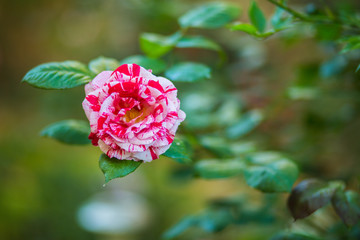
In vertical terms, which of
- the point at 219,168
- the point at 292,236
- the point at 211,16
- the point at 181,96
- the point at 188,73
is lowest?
the point at 292,236

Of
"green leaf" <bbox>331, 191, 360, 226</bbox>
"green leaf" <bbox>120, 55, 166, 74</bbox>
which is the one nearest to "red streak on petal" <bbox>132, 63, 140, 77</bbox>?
"green leaf" <bbox>120, 55, 166, 74</bbox>

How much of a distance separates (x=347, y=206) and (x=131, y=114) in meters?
0.31

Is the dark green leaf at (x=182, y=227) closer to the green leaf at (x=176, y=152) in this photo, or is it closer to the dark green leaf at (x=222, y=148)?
the dark green leaf at (x=222, y=148)

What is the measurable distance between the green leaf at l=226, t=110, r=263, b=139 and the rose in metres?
0.36

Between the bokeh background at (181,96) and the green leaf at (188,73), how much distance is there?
0.25 metres

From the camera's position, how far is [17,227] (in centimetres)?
162

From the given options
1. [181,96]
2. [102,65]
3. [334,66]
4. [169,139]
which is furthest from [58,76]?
[181,96]

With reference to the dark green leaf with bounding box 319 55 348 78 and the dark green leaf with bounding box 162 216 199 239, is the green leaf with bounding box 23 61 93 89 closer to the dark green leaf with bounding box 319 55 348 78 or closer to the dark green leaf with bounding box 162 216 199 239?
the dark green leaf with bounding box 162 216 199 239

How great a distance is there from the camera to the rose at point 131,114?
1.29ft

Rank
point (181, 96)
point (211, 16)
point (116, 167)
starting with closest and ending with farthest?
1. point (116, 167)
2. point (211, 16)
3. point (181, 96)

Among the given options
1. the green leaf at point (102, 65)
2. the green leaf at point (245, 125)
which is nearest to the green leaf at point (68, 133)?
the green leaf at point (102, 65)

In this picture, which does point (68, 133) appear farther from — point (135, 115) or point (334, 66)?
point (334, 66)

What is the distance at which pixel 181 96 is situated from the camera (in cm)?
113

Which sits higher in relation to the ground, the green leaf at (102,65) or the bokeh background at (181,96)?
the bokeh background at (181,96)
